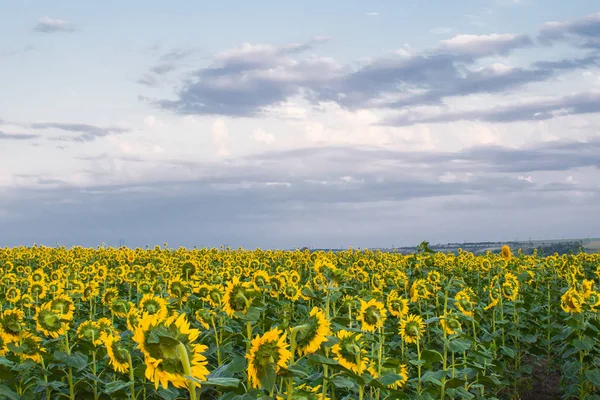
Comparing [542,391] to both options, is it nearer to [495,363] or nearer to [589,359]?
[589,359]

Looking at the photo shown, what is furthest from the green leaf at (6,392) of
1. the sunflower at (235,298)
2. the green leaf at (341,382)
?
the green leaf at (341,382)

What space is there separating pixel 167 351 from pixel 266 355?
2.51ft

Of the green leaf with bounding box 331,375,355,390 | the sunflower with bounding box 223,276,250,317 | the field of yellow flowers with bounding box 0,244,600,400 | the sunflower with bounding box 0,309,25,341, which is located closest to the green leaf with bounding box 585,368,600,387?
the field of yellow flowers with bounding box 0,244,600,400

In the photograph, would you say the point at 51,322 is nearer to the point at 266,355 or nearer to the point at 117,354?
the point at 117,354

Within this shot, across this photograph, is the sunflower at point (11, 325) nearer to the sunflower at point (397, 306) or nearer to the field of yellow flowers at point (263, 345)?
the field of yellow flowers at point (263, 345)

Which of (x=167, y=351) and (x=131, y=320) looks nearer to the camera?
(x=167, y=351)

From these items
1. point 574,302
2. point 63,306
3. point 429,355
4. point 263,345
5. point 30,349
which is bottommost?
point 429,355

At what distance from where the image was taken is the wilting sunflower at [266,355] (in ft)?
11.4

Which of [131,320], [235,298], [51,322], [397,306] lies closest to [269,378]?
[235,298]

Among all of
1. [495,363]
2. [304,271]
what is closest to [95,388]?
[495,363]

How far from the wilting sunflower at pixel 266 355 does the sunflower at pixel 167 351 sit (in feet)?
1.47

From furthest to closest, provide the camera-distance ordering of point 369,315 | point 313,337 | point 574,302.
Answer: point 574,302
point 369,315
point 313,337

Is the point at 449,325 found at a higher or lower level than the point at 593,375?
higher

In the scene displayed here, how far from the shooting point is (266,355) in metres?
3.49
